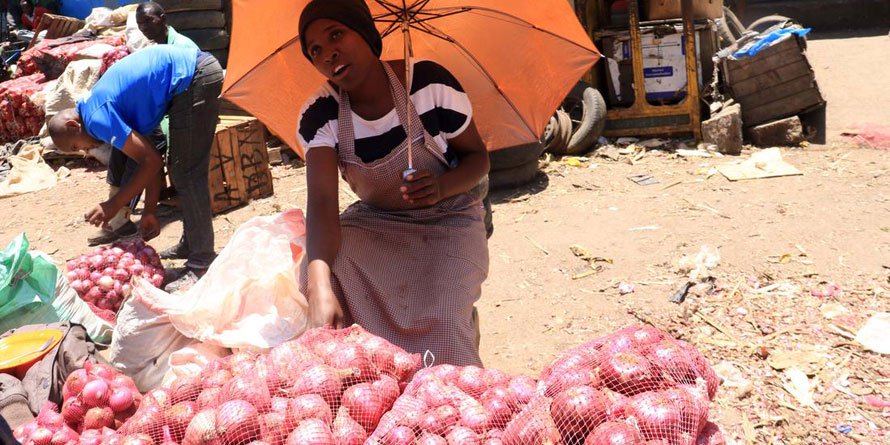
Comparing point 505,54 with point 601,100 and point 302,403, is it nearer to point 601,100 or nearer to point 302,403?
point 302,403

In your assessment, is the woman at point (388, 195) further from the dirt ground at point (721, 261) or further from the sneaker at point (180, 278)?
the sneaker at point (180, 278)

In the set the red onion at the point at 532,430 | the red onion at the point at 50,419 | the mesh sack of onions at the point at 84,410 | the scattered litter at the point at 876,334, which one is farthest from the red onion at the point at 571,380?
the scattered litter at the point at 876,334

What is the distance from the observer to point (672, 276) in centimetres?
492

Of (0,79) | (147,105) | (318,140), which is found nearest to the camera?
(318,140)

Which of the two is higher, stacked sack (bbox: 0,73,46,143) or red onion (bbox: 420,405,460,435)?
stacked sack (bbox: 0,73,46,143)

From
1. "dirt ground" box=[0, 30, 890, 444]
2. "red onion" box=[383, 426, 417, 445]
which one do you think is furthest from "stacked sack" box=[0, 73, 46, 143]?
"red onion" box=[383, 426, 417, 445]

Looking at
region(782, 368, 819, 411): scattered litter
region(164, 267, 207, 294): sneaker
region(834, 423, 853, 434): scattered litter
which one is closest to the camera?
region(834, 423, 853, 434): scattered litter

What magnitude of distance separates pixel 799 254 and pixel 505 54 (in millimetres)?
2930

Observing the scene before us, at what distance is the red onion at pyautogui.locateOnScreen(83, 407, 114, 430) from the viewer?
261cm

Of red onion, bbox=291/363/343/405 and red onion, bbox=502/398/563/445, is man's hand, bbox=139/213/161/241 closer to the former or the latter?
red onion, bbox=291/363/343/405

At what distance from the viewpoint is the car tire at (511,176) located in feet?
22.8

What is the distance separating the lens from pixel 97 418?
261cm

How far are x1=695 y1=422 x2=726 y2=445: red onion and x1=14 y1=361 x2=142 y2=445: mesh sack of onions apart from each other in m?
1.93

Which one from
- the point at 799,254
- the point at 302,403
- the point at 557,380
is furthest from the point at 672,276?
→ the point at 302,403
